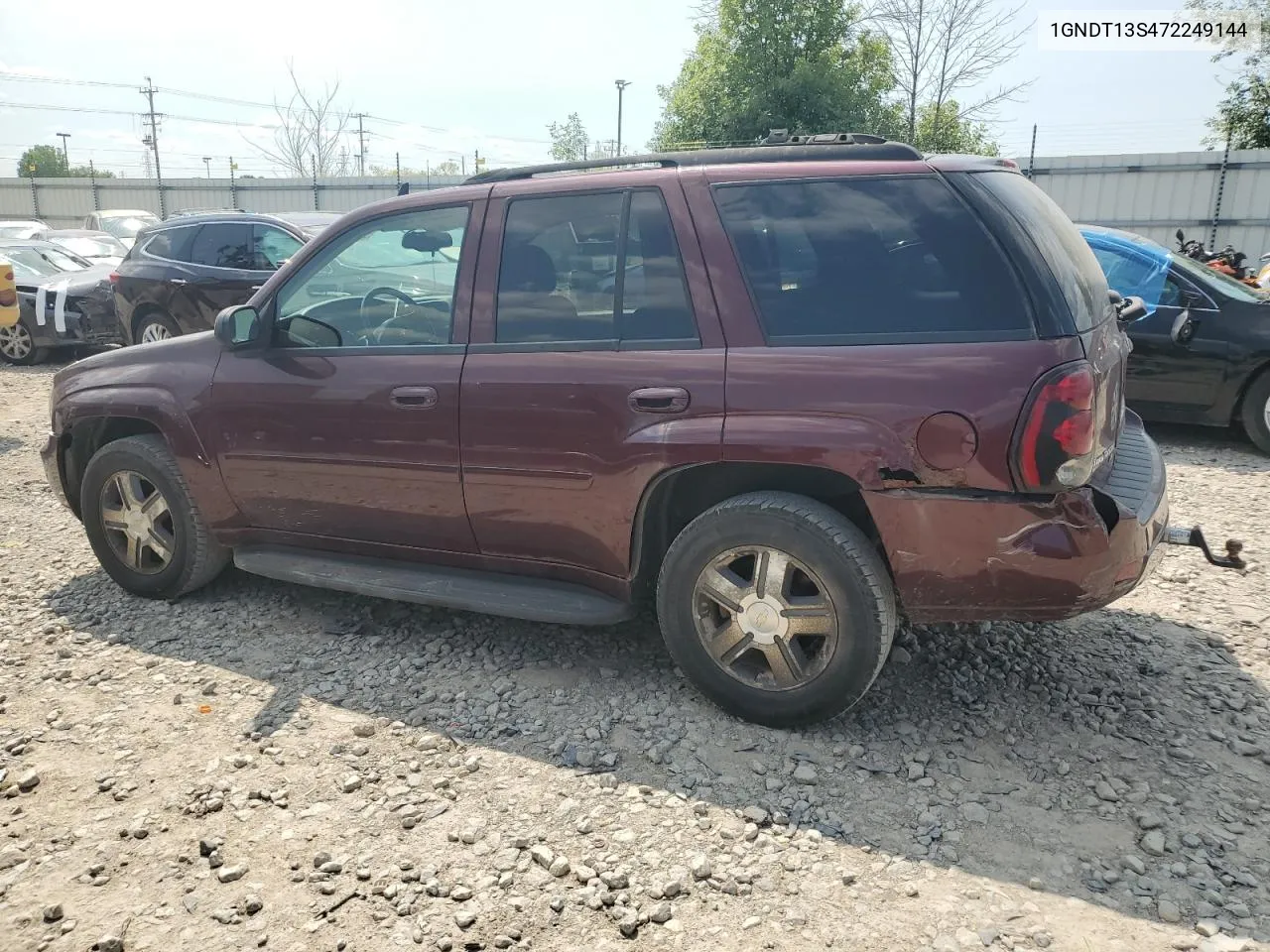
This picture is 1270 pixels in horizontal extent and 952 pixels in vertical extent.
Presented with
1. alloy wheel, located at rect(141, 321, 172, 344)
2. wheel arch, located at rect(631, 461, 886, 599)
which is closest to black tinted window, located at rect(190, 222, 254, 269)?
alloy wheel, located at rect(141, 321, 172, 344)

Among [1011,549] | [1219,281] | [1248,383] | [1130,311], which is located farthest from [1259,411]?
[1011,549]

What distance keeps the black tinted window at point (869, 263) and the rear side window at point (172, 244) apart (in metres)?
9.54

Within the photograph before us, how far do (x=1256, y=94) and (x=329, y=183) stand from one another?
77.6ft

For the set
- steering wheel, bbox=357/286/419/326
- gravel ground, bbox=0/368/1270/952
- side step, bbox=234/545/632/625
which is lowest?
gravel ground, bbox=0/368/1270/952

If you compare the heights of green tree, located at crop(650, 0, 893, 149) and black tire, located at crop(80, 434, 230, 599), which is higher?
green tree, located at crop(650, 0, 893, 149)

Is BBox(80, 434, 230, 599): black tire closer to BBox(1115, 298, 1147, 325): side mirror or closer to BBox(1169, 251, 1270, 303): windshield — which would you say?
BBox(1115, 298, 1147, 325): side mirror

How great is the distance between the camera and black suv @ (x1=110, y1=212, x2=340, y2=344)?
35.1 feet

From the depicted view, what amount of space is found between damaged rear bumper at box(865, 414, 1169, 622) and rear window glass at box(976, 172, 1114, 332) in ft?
1.89

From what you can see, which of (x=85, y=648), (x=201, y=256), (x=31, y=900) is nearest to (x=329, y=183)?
(x=201, y=256)

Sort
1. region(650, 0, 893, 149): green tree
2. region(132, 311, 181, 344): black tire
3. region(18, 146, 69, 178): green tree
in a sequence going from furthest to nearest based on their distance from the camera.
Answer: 1. region(18, 146, 69, 178): green tree
2. region(650, 0, 893, 149): green tree
3. region(132, 311, 181, 344): black tire

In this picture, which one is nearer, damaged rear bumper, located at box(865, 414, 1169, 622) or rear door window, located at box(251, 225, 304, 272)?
damaged rear bumper, located at box(865, 414, 1169, 622)

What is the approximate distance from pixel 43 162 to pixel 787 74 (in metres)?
78.3

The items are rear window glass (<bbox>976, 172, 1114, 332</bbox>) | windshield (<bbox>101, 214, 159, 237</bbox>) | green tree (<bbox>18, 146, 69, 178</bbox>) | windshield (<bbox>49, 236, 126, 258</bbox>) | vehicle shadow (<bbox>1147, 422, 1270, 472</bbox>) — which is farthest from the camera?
green tree (<bbox>18, 146, 69, 178</bbox>)

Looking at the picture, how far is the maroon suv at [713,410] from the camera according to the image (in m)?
2.99
